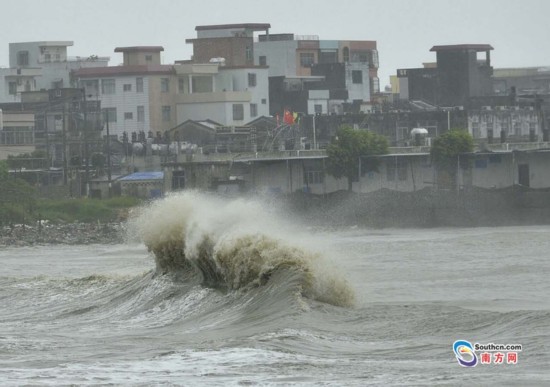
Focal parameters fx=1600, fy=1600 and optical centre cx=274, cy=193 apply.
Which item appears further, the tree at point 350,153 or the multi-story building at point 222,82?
the multi-story building at point 222,82

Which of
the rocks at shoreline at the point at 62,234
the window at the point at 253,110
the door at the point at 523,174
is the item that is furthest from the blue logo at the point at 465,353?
the window at the point at 253,110

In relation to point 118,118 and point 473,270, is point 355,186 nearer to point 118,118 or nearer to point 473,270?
point 118,118

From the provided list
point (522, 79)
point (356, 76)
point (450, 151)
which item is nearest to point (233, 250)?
point (450, 151)

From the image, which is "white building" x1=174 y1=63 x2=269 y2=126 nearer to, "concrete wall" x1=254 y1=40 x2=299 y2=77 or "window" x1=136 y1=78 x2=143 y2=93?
"window" x1=136 y1=78 x2=143 y2=93

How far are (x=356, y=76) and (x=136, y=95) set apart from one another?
19.8 metres

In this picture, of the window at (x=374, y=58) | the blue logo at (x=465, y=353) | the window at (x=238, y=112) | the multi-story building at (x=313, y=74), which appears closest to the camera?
the blue logo at (x=465, y=353)

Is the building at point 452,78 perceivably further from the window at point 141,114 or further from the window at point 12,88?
the window at point 12,88

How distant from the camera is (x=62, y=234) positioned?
6284 centimetres

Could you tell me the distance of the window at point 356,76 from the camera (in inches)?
4222

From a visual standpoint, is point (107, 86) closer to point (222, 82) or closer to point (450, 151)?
point (222, 82)

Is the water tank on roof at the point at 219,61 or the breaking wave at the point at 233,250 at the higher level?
the water tank on roof at the point at 219,61

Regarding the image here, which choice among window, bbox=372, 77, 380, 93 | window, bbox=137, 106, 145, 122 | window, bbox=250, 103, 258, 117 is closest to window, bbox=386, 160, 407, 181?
window, bbox=137, 106, 145, 122

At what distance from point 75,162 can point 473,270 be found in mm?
45362

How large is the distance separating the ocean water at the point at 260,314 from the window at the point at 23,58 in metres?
72.0
